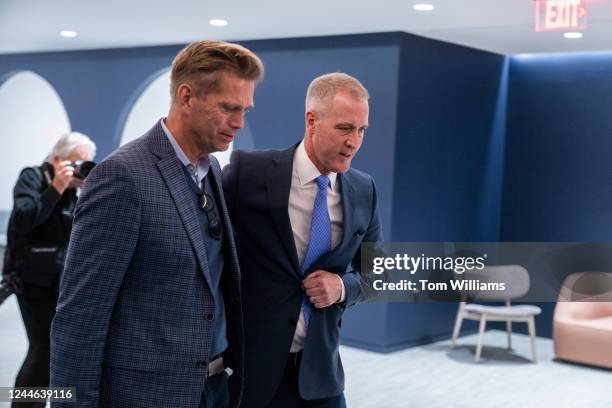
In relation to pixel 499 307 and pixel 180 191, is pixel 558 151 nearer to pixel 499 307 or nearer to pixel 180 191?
pixel 499 307

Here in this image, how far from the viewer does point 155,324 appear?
205cm

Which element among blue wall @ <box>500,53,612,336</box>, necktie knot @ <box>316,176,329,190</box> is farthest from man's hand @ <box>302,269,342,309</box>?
blue wall @ <box>500,53,612,336</box>

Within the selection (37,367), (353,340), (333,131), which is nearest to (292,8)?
(353,340)

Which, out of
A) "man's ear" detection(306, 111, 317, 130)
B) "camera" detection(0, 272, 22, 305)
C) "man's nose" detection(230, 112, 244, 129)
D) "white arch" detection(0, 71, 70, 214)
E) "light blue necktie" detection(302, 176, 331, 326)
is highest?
"white arch" detection(0, 71, 70, 214)

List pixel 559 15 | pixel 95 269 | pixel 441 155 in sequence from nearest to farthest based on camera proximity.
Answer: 1. pixel 95 269
2. pixel 559 15
3. pixel 441 155

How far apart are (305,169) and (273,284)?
0.37 meters

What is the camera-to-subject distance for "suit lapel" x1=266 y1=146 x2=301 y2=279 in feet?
8.37

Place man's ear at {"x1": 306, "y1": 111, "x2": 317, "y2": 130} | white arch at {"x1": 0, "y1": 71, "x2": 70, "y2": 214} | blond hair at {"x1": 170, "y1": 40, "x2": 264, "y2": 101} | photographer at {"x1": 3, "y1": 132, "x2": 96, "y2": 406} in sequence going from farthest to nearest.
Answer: white arch at {"x1": 0, "y1": 71, "x2": 70, "y2": 214}, photographer at {"x1": 3, "y1": 132, "x2": 96, "y2": 406}, man's ear at {"x1": 306, "y1": 111, "x2": 317, "y2": 130}, blond hair at {"x1": 170, "y1": 40, "x2": 264, "y2": 101}

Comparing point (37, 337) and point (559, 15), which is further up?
point (559, 15)

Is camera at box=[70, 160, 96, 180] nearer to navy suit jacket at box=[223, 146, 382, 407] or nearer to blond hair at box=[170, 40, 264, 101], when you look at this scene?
navy suit jacket at box=[223, 146, 382, 407]

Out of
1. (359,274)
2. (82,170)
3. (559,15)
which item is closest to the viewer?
(359,274)

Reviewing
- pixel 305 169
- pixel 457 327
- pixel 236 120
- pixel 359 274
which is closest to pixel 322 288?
pixel 359 274

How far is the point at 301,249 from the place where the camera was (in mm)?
2623

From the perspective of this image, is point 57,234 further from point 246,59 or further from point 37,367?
point 246,59
